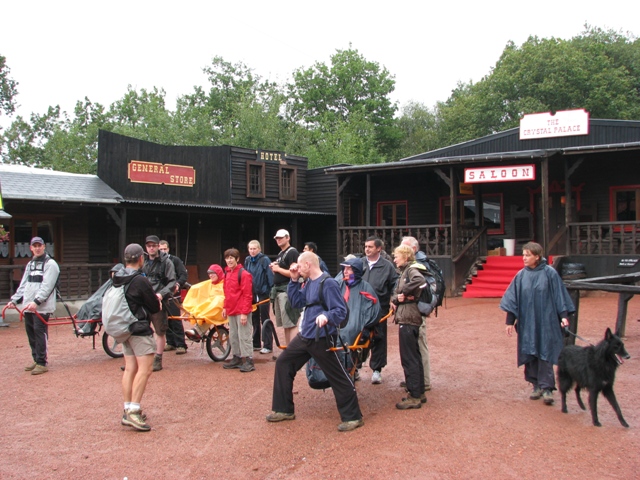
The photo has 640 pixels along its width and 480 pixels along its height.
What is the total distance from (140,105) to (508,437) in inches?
1895

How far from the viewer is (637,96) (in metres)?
40.1

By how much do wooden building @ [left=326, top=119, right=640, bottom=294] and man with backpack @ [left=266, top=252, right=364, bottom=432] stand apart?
995cm

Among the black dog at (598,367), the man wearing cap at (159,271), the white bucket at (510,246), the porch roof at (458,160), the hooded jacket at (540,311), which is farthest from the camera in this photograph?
the white bucket at (510,246)

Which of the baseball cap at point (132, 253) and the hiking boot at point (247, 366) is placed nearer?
the baseball cap at point (132, 253)

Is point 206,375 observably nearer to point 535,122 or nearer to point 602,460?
point 602,460

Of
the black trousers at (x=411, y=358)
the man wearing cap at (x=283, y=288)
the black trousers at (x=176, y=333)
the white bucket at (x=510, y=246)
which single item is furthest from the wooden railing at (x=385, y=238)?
the black trousers at (x=411, y=358)

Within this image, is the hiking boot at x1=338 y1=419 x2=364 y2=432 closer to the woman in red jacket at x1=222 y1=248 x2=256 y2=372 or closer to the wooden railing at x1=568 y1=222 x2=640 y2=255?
the woman in red jacket at x1=222 y1=248 x2=256 y2=372

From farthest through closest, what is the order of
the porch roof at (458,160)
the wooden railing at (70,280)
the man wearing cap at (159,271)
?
the porch roof at (458,160) → the wooden railing at (70,280) → the man wearing cap at (159,271)

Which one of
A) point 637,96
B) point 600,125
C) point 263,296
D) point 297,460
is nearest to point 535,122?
point 600,125

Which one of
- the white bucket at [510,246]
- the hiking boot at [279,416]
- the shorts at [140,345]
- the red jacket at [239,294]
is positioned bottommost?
the hiking boot at [279,416]

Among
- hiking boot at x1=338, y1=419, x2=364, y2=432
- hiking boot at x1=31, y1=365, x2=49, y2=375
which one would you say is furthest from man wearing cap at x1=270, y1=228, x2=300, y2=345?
hiking boot at x1=31, y1=365, x2=49, y2=375

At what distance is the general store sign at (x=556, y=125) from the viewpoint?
17.7 m

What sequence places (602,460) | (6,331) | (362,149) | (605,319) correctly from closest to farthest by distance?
1. (602,460)
2. (605,319)
3. (6,331)
4. (362,149)

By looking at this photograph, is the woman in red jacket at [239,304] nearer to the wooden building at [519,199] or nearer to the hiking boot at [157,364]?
the hiking boot at [157,364]
